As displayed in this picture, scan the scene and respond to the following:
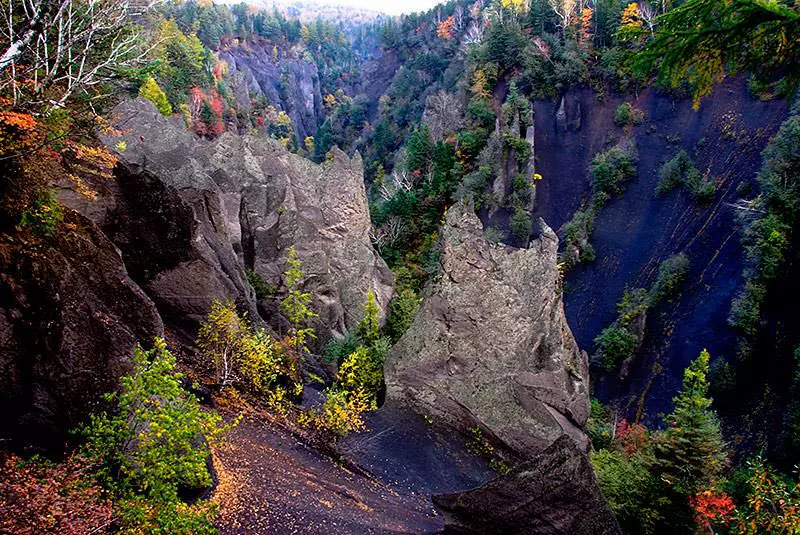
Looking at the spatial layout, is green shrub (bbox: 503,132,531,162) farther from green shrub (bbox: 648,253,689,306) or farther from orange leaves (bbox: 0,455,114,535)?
orange leaves (bbox: 0,455,114,535)

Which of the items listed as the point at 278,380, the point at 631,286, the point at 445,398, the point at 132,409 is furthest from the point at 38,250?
the point at 631,286

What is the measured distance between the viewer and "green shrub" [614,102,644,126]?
38.5 m

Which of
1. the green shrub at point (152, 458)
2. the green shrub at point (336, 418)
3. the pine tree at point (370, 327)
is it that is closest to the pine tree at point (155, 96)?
the pine tree at point (370, 327)

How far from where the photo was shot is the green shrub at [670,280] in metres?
27.7

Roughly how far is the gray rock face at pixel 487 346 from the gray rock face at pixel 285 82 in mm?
86688

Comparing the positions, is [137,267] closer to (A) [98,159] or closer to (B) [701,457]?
(A) [98,159]

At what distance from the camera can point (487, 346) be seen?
14445mm

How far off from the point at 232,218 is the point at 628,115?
34.2 m

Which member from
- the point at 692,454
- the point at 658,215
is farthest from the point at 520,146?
the point at 692,454

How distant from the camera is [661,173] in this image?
34.4m

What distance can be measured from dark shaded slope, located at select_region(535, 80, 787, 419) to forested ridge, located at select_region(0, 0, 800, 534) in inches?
8.6

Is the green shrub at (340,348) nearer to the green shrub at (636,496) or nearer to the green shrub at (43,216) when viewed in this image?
the green shrub at (636,496)

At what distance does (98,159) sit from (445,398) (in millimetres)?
11164

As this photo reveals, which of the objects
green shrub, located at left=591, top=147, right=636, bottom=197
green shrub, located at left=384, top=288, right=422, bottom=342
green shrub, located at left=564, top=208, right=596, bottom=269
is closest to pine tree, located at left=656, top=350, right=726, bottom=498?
green shrub, located at left=384, top=288, right=422, bottom=342
